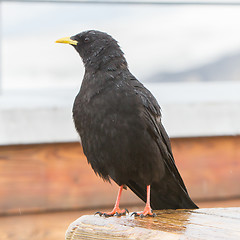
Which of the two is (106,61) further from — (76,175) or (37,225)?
(37,225)

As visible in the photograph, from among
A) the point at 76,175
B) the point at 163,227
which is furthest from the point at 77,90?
the point at 163,227

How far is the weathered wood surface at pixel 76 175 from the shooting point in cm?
246

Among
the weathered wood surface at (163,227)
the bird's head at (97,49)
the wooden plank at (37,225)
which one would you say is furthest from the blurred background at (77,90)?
the weathered wood surface at (163,227)

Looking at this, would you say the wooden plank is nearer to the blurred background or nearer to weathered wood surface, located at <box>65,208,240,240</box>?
the blurred background

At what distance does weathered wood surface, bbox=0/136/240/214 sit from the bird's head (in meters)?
0.60

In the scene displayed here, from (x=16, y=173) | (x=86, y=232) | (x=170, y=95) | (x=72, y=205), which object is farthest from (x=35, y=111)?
(x=86, y=232)

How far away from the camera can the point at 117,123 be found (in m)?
1.78

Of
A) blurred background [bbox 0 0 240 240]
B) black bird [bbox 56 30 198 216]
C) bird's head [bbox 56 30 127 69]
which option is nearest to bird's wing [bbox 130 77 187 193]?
black bird [bbox 56 30 198 216]

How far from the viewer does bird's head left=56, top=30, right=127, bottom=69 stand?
1.93 meters

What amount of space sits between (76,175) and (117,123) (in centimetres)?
81

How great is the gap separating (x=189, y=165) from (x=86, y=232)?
115cm

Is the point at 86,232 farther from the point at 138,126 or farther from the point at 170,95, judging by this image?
the point at 170,95

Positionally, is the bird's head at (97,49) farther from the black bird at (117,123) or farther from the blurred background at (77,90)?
the blurred background at (77,90)

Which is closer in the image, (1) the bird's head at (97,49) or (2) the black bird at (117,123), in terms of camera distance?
(2) the black bird at (117,123)
